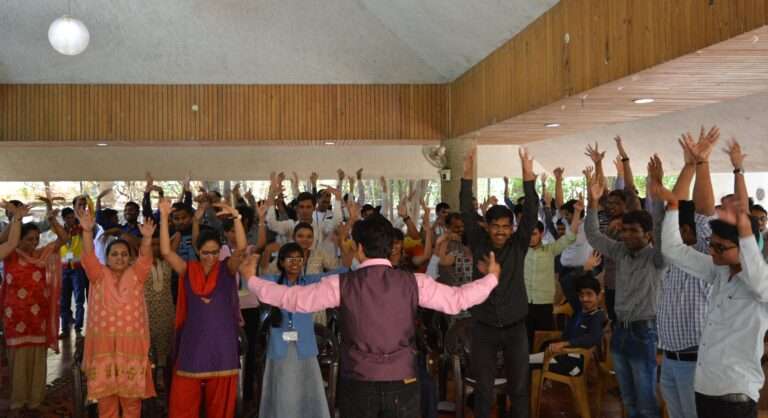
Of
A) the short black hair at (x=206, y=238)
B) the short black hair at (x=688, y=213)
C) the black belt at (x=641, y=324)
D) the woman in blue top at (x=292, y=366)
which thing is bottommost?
the woman in blue top at (x=292, y=366)

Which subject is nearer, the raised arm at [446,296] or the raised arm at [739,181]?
the raised arm at [739,181]

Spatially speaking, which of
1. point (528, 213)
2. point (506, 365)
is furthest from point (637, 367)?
point (528, 213)

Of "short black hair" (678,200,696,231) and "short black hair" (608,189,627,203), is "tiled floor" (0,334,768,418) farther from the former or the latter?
"short black hair" (678,200,696,231)

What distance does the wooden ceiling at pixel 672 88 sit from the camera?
435 centimetres

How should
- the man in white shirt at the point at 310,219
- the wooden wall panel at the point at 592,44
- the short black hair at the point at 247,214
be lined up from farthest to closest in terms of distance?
the short black hair at the point at 247,214 < the man in white shirt at the point at 310,219 < the wooden wall panel at the point at 592,44

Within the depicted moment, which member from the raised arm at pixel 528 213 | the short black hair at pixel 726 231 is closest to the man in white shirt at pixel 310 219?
the raised arm at pixel 528 213

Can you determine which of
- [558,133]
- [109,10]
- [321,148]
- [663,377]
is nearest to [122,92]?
[109,10]

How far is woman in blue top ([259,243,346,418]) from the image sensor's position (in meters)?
4.60

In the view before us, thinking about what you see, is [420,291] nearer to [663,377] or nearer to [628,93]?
[663,377]

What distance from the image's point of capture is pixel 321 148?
11.8m

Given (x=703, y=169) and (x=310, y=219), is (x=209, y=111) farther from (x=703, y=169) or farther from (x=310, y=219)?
(x=703, y=169)

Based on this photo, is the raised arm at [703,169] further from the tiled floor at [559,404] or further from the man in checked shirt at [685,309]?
the tiled floor at [559,404]

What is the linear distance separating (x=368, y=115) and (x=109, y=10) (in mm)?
3589

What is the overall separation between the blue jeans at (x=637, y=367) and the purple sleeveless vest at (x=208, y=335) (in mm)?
2420
